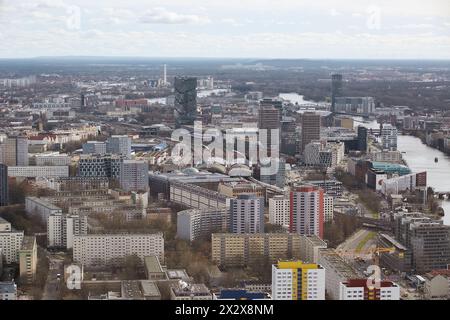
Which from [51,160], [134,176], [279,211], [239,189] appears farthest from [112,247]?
[51,160]

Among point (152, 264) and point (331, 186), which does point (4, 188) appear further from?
point (152, 264)

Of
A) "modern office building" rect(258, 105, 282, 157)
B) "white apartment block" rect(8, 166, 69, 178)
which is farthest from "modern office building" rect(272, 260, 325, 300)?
"modern office building" rect(258, 105, 282, 157)

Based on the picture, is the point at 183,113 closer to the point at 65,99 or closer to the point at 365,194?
the point at 65,99

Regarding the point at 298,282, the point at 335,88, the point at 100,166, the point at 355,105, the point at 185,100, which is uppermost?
the point at 335,88

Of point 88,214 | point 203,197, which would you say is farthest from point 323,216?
point 88,214

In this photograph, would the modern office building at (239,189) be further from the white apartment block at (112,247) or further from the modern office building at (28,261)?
the modern office building at (28,261)
